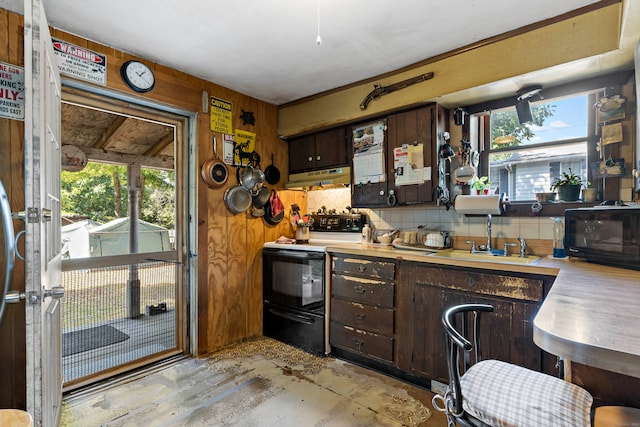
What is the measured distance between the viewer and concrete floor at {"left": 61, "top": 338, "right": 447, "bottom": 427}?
6.34ft

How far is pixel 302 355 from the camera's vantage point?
2822 millimetres

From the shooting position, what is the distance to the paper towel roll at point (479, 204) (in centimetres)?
234

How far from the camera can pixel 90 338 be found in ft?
8.25

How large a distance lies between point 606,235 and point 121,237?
3185 mm

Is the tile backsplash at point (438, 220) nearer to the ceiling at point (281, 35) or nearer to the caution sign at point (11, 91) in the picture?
the ceiling at point (281, 35)

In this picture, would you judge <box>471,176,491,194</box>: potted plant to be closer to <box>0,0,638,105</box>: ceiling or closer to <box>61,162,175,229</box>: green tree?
<box>0,0,638,105</box>: ceiling

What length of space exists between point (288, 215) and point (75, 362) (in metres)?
2.17

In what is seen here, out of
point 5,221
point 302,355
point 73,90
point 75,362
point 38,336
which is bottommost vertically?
point 302,355

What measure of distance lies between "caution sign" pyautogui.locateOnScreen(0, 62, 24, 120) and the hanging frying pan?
3.98ft

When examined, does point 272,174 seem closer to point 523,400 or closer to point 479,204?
point 479,204

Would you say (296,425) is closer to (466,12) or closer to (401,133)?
(401,133)

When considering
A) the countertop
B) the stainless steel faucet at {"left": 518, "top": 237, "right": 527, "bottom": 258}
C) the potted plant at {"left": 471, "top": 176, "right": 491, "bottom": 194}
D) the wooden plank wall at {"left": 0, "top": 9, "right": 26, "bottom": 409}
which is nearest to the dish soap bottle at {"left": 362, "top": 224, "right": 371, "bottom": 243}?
the potted plant at {"left": 471, "top": 176, "right": 491, "bottom": 194}

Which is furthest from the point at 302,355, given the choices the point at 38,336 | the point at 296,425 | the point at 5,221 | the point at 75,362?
the point at 5,221

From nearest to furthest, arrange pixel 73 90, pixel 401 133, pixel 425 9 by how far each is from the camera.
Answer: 1. pixel 425 9
2. pixel 73 90
3. pixel 401 133
